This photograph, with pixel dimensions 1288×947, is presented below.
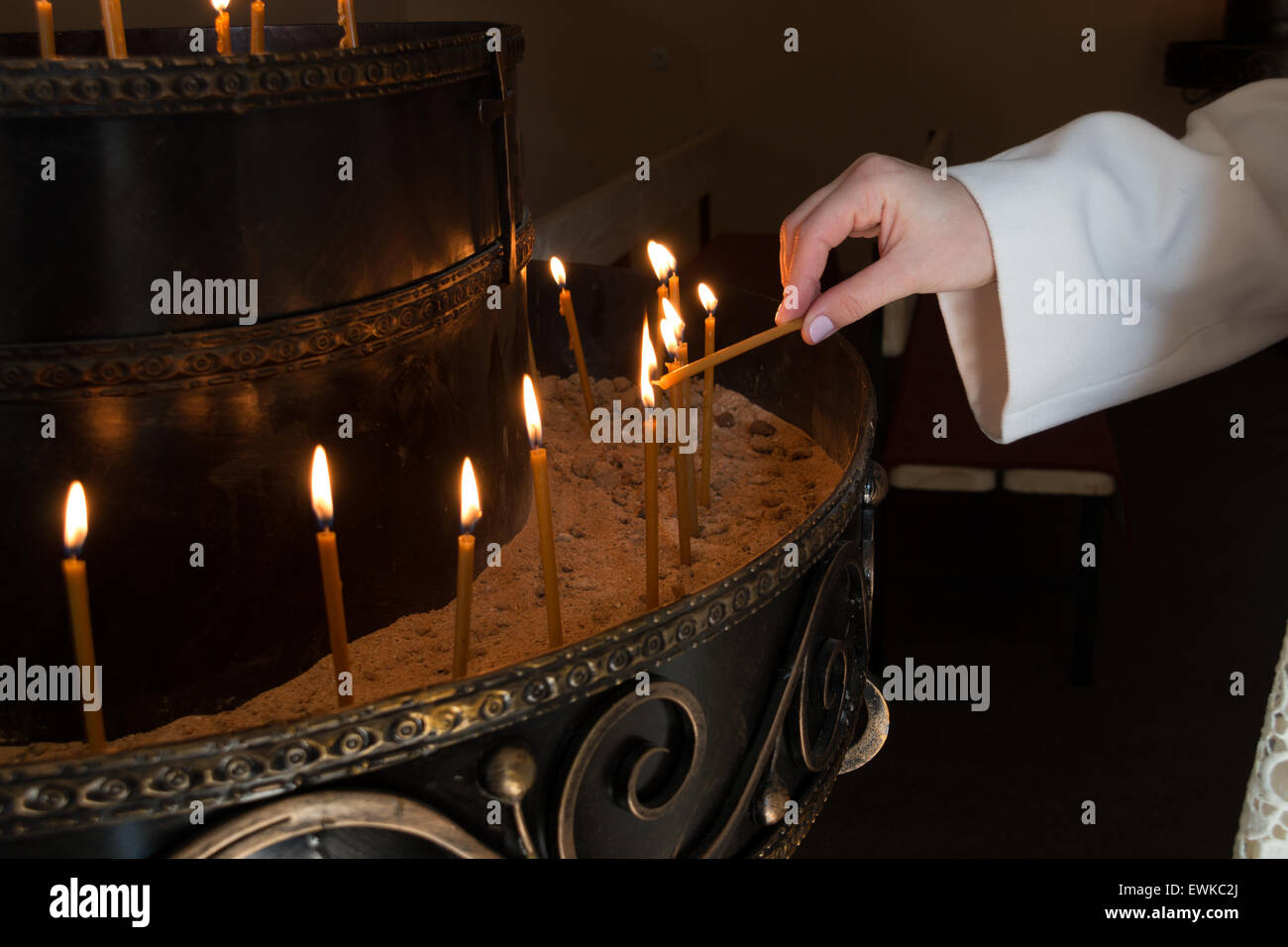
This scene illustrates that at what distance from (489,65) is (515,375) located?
29cm

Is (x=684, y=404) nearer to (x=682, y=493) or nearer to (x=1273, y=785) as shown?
(x=682, y=493)

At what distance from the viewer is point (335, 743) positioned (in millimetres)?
526

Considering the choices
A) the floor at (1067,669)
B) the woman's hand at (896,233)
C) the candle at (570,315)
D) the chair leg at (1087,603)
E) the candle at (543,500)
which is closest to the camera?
the candle at (543,500)

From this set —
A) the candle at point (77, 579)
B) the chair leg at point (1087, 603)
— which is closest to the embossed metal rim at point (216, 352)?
the candle at point (77, 579)

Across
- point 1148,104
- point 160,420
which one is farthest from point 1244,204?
point 1148,104

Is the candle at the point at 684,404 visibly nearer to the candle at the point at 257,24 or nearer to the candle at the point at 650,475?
the candle at the point at 650,475

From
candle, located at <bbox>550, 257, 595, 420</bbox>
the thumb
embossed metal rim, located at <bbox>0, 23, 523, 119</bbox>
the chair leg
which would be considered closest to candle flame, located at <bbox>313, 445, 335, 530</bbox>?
embossed metal rim, located at <bbox>0, 23, 523, 119</bbox>

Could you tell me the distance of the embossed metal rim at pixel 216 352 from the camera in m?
0.70

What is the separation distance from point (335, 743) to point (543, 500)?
0.23 meters

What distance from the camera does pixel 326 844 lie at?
0.55 meters

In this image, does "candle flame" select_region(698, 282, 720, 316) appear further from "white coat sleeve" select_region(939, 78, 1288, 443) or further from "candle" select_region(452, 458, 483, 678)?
"candle" select_region(452, 458, 483, 678)

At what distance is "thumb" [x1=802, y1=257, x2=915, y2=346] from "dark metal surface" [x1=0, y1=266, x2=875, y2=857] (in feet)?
0.35

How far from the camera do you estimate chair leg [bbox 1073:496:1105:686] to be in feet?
7.08
